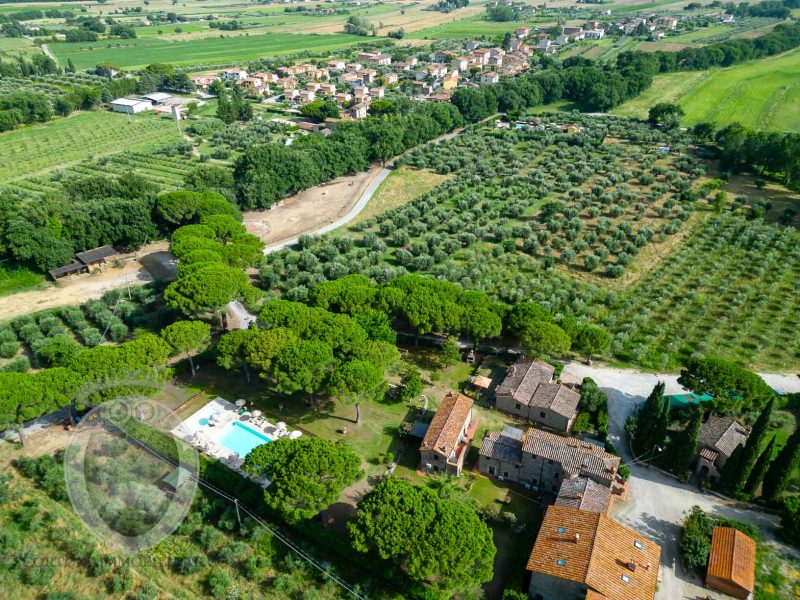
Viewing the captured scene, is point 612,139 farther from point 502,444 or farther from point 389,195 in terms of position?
point 502,444

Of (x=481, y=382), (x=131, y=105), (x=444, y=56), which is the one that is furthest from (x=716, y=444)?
(x=444, y=56)

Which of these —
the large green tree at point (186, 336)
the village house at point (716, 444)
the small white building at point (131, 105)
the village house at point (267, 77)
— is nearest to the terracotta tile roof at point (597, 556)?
the village house at point (716, 444)

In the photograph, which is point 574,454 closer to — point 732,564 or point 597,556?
point 597,556

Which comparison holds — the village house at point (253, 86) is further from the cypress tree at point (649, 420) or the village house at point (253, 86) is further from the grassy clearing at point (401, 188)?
the cypress tree at point (649, 420)

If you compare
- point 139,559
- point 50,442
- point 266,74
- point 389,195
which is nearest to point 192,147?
point 389,195

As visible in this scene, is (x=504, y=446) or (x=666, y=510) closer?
(x=666, y=510)

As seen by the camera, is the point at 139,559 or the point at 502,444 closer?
the point at 139,559
